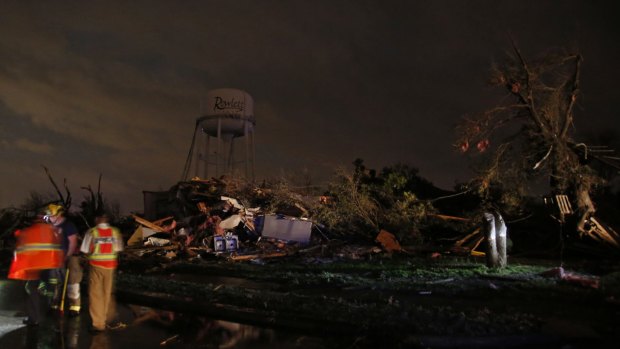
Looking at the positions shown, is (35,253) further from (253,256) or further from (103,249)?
(253,256)

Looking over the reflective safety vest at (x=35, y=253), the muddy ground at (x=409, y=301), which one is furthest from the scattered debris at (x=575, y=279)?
the reflective safety vest at (x=35, y=253)

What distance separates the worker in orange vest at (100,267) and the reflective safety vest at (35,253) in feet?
1.86

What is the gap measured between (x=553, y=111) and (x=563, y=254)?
15.3ft

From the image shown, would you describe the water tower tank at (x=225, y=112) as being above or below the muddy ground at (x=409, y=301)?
above

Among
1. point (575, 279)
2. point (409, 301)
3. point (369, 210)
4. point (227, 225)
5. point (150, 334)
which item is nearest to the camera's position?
point (150, 334)

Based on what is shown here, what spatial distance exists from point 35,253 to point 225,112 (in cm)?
2511

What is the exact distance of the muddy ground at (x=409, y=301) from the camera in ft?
20.7

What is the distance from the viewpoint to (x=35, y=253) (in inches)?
285

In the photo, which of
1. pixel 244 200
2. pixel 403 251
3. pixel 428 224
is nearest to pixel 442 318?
pixel 403 251

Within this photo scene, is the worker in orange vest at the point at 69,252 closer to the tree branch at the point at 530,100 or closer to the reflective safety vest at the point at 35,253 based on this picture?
the reflective safety vest at the point at 35,253

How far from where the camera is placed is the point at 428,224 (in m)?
18.8

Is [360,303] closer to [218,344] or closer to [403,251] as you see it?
[218,344]

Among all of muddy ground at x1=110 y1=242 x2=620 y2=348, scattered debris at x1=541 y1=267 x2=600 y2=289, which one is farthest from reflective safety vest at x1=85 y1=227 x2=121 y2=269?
scattered debris at x1=541 y1=267 x2=600 y2=289

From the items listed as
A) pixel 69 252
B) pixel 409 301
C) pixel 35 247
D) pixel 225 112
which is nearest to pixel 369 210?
pixel 409 301
